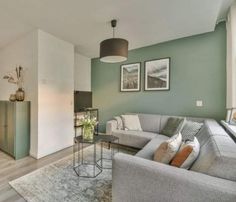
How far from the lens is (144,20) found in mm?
2584

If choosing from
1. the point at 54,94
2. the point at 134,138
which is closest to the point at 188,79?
the point at 134,138

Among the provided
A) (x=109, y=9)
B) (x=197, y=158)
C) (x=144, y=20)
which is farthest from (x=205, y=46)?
(x=197, y=158)

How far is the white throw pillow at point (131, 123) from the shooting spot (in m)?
3.49

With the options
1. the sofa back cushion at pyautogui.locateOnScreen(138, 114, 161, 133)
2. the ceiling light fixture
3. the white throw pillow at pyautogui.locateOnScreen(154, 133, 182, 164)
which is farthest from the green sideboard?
the white throw pillow at pyautogui.locateOnScreen(154, 133, 182, 164)

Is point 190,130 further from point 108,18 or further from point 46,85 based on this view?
point 46,85

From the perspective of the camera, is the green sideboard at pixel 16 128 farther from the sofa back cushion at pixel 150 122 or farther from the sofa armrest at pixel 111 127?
the sofa back cushion at pixel 150 122

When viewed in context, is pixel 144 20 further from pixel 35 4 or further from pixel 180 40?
pixel 35 4

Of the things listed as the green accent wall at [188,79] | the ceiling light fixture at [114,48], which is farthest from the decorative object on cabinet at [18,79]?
the green accent wall at [188,79]

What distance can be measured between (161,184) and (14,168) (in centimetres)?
256

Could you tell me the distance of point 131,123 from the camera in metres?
3.52

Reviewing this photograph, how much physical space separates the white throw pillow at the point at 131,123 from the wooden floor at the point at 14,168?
1.42 metres

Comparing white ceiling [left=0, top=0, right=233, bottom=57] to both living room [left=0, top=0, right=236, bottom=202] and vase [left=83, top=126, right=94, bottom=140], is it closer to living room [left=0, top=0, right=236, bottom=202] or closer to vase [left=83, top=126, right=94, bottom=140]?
living room [left=0, top=0, right=236, bottom=202]

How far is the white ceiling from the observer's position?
2.14 m

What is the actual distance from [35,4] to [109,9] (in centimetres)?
111
